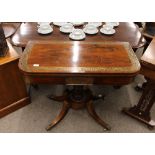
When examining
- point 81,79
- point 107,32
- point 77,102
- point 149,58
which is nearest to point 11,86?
point 77,102

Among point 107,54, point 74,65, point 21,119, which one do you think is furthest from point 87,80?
point 21,119

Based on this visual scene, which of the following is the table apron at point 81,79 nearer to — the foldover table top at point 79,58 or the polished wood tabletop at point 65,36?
the foldover table top at point 79,58

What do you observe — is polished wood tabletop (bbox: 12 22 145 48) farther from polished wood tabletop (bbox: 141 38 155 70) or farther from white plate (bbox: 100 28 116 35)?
polished wood tabletop (bbox: 141 38 155 70)

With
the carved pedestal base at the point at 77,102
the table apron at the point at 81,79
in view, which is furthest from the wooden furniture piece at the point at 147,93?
the carved pedestal base at the point at 77,102

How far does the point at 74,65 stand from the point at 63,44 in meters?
0.35

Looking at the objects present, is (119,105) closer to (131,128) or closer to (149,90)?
(131,128)

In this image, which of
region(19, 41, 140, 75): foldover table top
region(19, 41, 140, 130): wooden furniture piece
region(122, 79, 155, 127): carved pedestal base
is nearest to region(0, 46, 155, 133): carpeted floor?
region(122, 79, 155, 127): carved pedestal base

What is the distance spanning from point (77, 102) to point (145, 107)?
29.0 inches

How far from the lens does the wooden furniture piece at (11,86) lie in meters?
1.84

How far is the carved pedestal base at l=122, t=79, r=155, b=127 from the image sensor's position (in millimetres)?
1864

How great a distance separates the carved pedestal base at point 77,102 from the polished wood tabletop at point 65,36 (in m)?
0.57

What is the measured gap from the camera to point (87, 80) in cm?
141

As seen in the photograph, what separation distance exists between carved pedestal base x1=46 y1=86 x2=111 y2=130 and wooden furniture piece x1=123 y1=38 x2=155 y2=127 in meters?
0.37

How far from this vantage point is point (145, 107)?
1997 mm
